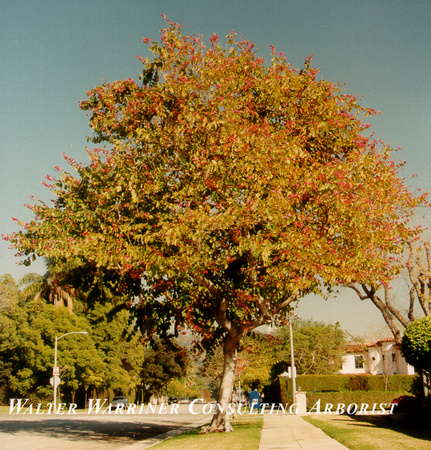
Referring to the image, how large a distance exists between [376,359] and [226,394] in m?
65.0

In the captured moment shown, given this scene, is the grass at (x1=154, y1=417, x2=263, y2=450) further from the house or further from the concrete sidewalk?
the house

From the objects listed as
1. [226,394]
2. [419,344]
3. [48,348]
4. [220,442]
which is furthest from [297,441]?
[48,348]

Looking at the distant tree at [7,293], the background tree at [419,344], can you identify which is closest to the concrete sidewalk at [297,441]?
the background tree at [419,344]

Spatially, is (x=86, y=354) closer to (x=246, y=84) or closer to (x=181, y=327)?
(x=181, y=327)

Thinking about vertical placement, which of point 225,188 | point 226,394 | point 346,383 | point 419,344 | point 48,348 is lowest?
point 226,394

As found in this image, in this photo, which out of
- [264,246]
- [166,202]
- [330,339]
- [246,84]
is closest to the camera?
[264,246]

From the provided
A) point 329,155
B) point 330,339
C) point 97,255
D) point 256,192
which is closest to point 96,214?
point 97,255

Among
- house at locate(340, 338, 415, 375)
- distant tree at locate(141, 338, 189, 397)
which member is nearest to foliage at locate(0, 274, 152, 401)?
distant tree at locate(141, 338, 189, 397)

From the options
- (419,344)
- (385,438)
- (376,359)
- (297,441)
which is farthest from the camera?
(376,359)

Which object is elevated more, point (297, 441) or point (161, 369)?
point (161, 369)

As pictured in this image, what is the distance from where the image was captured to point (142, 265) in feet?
49.5

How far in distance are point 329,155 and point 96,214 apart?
26.5 ft

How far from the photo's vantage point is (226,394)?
17922 mm

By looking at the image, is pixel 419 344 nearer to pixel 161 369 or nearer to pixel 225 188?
pixel 225 188
